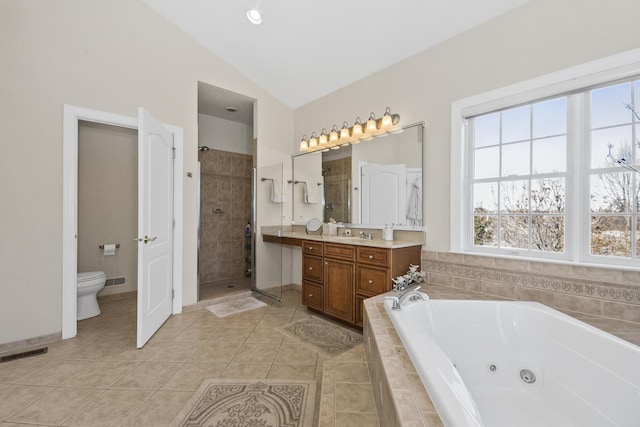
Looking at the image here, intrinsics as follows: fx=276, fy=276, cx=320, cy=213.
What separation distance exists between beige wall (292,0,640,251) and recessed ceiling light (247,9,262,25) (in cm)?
122

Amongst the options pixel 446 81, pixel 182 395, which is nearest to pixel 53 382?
pixel 182 395

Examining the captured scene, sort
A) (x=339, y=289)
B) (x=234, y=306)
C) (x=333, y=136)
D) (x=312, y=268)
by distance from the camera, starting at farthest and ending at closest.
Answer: (x=333, y=136), (x=234, y=306), (x=312, y=268), (x=339, y=289)

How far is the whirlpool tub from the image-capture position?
1109 millimetres

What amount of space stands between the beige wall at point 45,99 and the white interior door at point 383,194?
7.85 ft

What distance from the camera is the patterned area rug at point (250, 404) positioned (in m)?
1.49

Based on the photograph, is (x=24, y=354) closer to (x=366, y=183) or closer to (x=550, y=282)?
(x=366, y=183)

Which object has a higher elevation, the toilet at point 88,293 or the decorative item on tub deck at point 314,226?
the decorative item on tub deck at point 314,226

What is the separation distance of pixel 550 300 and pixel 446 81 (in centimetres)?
194

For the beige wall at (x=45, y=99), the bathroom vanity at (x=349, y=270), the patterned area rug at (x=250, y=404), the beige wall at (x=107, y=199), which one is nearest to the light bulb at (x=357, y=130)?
the bathroom vanity at (x=349, y=270)

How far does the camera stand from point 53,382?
1824 millimetres

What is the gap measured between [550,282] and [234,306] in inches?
120

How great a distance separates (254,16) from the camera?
2.66m

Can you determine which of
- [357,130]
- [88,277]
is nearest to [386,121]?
[357,130]

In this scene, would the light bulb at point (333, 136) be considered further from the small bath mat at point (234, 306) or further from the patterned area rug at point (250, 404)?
the patterned area rug at point (250, 404)
